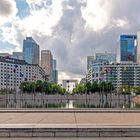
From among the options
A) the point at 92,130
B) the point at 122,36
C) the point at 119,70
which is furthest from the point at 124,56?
the point at 92,130

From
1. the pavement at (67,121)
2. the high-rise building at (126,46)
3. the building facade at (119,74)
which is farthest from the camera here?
the high-rise building at (126,46)

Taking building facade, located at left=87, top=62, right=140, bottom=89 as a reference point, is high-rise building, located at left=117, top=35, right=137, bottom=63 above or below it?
above

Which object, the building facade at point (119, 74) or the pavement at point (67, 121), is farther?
the building facade at point (119, 74)

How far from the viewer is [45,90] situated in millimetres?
156500

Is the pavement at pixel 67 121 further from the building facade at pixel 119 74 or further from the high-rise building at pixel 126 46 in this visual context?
the high-rise building at pixel 126 46

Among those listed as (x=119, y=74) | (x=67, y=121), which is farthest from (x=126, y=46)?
(x=67, y=121)

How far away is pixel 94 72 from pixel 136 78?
70.1ft

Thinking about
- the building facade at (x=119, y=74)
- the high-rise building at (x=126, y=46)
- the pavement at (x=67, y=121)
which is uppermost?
the high-rise building at (x=126, y=46)

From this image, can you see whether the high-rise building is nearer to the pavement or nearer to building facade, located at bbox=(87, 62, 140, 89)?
building facade, located at bbox=(87, 62, 140, 89)

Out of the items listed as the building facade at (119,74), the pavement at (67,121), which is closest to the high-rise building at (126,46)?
the building facade at (119,74)

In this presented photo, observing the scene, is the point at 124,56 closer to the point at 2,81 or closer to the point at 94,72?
the point at 94,72

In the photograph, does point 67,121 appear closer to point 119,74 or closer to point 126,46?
point 126,46

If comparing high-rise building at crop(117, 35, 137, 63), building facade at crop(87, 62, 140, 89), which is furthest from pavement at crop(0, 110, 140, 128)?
high-rise building at crop(117, 35, 137, 63)

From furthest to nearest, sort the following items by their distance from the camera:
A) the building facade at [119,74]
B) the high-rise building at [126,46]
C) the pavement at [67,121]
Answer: the high-rise building at [126,46]
the building facade at [119,74]
the pavement at [67,121]
